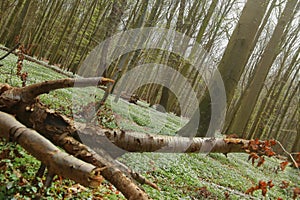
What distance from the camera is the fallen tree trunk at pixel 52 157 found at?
1803 millimetres

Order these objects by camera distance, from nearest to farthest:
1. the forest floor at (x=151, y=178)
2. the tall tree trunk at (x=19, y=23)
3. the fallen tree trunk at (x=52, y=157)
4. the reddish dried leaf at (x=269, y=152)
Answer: the fallen tree trunk at (x=52, y=157) < the forest floor at (x=151, y=178) < the reddish dried leaf at (x=269, y=152) < the tall tree trunk at (x=19, y=23)

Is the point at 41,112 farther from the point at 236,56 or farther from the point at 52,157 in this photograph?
the point at 236,56

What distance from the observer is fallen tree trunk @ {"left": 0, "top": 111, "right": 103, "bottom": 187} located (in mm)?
1803

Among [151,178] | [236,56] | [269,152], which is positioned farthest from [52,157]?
[236,56]

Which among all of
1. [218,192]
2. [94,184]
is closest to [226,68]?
[218,192]

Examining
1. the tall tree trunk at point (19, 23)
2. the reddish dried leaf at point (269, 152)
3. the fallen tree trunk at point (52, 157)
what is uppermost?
the tall tree trunk at point (19, 23)

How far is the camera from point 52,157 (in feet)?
6.29

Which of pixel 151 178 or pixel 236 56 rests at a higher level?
pixel 236 56

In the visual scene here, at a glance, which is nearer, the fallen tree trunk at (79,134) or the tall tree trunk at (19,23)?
the fallen tree trunk at (79,134)

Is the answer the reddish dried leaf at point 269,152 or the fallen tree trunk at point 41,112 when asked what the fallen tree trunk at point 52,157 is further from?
the reddish dried leaf at point 269,152

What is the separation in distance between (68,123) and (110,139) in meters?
0.47

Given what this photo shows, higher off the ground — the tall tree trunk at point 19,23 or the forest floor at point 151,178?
the tall tree trunk at point 19,23

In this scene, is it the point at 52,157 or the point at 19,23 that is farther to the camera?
the point at 19,23

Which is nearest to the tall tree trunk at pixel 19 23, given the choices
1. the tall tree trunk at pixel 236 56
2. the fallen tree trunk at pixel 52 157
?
the tall tree trunk at pixel 236 56
